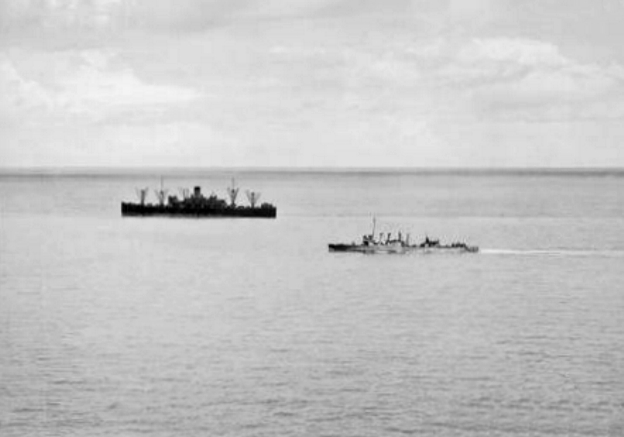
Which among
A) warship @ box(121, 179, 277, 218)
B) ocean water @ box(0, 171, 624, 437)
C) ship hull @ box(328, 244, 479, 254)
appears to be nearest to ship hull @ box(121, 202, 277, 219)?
→ warship @ box(121, 179, 277, 218)

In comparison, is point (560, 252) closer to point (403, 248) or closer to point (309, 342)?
point (403, 248)

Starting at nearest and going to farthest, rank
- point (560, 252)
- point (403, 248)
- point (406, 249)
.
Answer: point (560, 252) < point (406, 249) < point (403, 248)

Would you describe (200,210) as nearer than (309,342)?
No

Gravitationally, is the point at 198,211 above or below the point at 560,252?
above

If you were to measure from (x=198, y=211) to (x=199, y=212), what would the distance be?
153 millimetres

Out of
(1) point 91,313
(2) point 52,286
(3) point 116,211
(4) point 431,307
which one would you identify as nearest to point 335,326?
(4) point 431,307

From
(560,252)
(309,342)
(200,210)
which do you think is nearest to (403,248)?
(560,252)

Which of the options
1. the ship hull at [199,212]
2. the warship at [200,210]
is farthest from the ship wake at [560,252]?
the warship at [200,210]

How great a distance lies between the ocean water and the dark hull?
4177cm

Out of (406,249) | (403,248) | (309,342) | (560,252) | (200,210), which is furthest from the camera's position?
(200,210)

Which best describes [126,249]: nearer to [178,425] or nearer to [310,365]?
[310,365]

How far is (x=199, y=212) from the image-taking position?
120 meters

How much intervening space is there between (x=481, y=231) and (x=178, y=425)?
235ft

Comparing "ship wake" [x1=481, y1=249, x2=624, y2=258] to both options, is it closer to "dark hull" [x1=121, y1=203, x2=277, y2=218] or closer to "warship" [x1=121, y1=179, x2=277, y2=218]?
"dark hull" [x1=121, y1=203, x2=277, y2=218]
